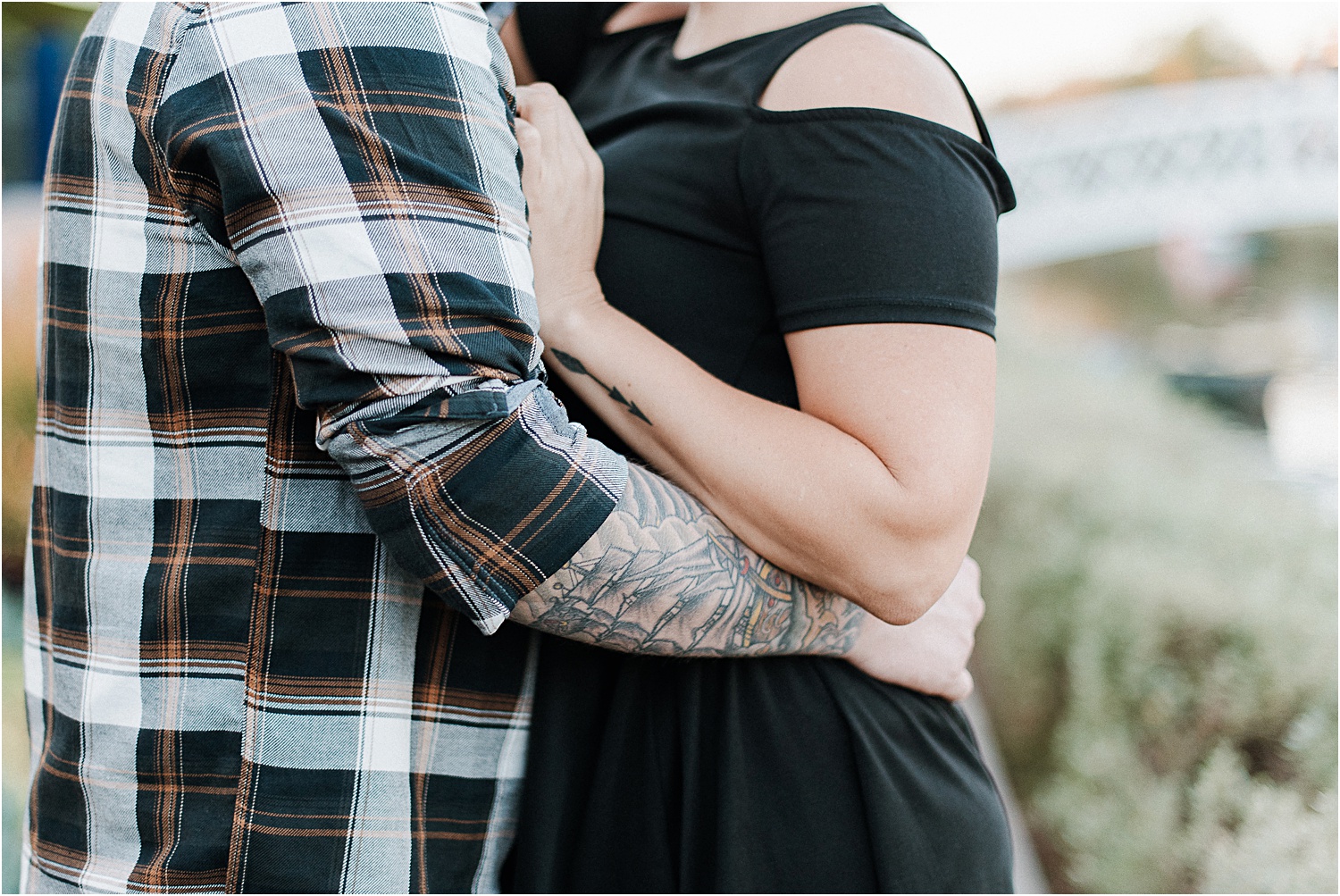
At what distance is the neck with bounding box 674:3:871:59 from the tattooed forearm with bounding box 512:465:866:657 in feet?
1.98

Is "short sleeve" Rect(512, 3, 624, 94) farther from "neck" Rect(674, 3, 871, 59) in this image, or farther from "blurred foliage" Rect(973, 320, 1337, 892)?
"blurred foliage" Rect(973, 320, 1337, 892)

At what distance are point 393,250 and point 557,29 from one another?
86cm

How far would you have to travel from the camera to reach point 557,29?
1532 mm

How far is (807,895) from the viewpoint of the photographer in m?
1.19

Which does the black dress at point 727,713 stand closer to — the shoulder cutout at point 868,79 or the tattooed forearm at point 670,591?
the shoulder cutout at point 868,79

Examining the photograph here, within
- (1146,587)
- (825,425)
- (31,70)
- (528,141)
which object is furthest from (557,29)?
(31,70)

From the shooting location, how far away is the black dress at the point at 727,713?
1.15 metres

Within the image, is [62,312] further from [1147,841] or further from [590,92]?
[1147,841]

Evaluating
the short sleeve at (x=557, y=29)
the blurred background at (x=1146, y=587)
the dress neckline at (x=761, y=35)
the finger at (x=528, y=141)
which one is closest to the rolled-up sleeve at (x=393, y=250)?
the finger at (x=528, y=141)

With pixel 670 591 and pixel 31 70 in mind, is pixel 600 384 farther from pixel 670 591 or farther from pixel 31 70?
pixel 31 70

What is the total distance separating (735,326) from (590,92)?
52 cm

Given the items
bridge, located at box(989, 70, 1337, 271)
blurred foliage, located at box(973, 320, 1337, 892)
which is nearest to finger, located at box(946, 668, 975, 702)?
blurred foliage, located at box(973, 320, 1337, 892)

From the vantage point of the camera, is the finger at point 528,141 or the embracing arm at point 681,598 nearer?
the embracing arm at point 681,598

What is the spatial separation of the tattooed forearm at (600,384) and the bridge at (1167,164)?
1320 centimetres
